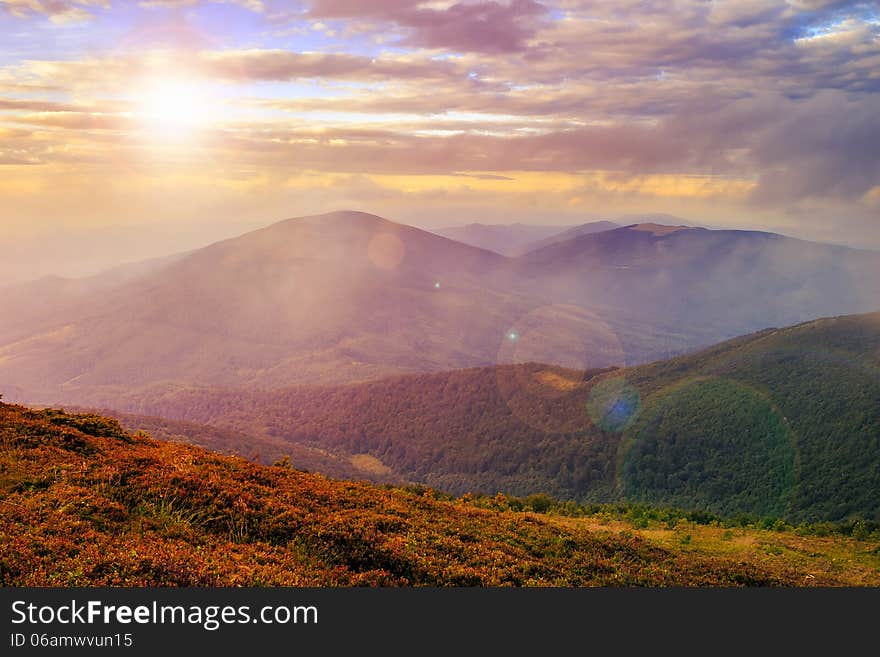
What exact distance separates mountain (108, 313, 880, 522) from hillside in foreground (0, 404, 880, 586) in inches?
1565

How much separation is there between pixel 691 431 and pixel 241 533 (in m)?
91.5

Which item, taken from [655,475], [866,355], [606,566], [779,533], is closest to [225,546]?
[606,566]

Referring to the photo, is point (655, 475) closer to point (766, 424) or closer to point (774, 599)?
point (766, 424)

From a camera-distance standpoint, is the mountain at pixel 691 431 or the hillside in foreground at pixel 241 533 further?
the mountain at pixel 691 431

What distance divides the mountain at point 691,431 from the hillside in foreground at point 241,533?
39.7 meters

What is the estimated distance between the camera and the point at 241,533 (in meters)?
12.1

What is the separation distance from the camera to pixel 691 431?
93.9 meters

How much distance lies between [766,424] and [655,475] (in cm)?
1583

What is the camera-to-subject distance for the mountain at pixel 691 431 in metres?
68.8

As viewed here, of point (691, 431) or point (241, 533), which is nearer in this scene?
point (241, 533)

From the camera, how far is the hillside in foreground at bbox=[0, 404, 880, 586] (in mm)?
10094

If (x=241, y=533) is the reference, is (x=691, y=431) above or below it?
below

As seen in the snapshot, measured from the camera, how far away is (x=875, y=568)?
1889cm

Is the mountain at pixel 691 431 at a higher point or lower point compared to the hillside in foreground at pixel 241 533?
lower
